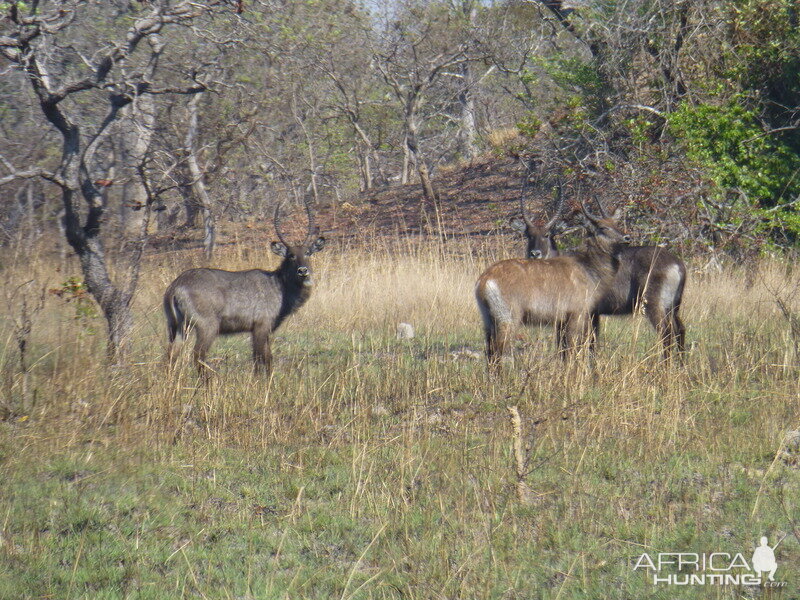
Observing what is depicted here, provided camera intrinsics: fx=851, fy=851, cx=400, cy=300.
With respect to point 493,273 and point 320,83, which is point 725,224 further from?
point 320,83

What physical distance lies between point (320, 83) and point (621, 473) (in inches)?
580

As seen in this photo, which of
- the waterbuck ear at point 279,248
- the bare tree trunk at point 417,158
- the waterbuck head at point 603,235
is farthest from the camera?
the bare tree trunk at point 417,158

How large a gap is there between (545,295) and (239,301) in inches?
99.4

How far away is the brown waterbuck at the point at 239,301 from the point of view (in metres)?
6.77

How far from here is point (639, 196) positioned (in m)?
11.7

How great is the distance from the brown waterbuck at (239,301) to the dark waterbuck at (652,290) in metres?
2.65

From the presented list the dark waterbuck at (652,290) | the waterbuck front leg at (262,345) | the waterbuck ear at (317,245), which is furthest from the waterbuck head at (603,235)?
the waterbuck front leg at (262,345)

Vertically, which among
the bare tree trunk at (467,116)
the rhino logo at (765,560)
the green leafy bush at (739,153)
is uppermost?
the bare tree trunk at (467,116)

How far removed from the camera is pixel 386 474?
4.25 m

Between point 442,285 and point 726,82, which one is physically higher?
point 726,82

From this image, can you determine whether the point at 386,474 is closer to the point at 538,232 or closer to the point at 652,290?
the point at 652,290

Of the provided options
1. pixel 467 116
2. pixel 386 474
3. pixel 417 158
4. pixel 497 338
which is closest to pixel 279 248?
pixel 497 338

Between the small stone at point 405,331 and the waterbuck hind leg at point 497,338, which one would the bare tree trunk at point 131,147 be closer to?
the small stone at point 405,331

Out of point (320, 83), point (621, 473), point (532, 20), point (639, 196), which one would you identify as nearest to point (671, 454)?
point (621, 473)
